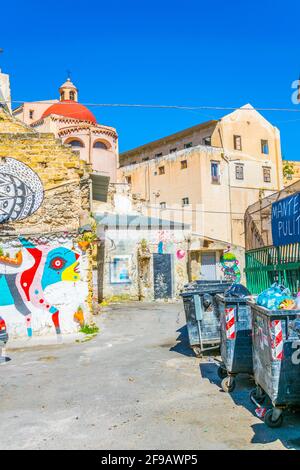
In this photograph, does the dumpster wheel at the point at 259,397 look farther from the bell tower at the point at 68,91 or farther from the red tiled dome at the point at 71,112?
the bell tower at the point at 68,91

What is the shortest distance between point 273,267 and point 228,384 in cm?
522

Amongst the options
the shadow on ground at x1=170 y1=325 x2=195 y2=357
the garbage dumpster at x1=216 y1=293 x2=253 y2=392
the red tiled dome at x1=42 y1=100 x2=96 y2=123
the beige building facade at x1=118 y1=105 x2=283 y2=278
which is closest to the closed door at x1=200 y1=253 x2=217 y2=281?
the beige building facade at x1=118 y1=105 x2=283 y2=278

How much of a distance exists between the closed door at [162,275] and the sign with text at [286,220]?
12223mm

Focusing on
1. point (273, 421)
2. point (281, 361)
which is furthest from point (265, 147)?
point (273, 421)

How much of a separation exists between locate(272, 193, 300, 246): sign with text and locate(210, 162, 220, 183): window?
2576cm

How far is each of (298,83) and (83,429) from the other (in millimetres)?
10785

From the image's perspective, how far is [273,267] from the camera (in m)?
11.7

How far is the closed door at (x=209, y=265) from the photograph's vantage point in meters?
28.9

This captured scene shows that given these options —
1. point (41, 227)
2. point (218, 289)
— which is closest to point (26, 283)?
point (41, 227)

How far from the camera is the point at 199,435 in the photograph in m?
5.22

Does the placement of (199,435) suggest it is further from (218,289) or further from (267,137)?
(267,137)

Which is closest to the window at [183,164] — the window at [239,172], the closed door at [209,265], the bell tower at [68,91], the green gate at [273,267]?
the window at [239,172]

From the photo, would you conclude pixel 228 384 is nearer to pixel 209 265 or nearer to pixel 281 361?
pixel 281 361

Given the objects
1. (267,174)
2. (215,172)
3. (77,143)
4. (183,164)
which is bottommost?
(215,172)
